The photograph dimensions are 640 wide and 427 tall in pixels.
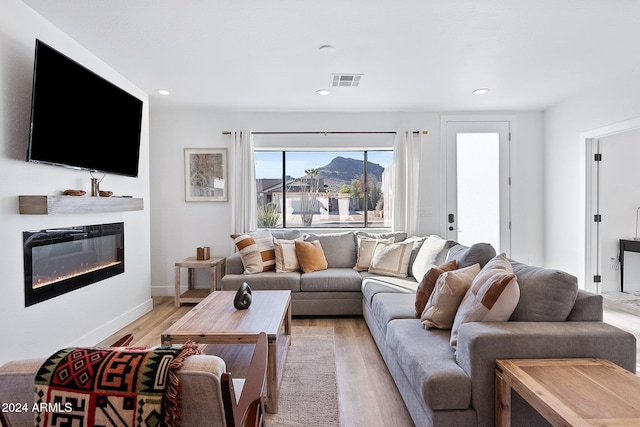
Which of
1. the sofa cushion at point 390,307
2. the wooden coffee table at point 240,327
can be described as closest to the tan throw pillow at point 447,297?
the sofa cushion at point 390,307

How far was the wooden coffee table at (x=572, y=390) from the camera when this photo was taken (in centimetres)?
123

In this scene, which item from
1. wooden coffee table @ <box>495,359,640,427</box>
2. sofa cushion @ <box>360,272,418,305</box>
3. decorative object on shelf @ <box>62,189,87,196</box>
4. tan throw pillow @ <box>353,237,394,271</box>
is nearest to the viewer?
wooden coffee table @ <box>495,359,640,427</box>

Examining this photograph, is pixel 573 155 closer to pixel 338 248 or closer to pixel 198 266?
pixel 338 248

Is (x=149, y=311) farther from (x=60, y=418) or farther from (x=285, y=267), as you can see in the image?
(x=60, y=418)

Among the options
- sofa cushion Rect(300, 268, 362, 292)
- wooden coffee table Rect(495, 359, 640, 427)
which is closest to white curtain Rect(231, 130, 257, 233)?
sofa cushion Rect(300, 268, 362, 292)

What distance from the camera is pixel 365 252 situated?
13.9 ft

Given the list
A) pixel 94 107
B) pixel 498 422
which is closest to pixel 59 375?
pixel 498 422

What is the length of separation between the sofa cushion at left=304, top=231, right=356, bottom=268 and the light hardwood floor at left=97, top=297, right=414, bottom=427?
0.73 meters

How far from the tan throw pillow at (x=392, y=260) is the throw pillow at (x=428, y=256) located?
0.37 ft

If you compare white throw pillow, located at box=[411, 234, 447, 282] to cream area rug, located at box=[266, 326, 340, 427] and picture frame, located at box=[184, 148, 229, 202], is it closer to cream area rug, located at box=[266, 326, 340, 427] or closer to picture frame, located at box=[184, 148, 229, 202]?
cream area rug, located at box=[266, 326, 340, 427]

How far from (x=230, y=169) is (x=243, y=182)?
11.3 inches

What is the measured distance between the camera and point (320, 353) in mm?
2916

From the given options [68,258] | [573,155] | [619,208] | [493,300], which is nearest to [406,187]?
[573,155]

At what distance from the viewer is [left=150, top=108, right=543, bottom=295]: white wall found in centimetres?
477
